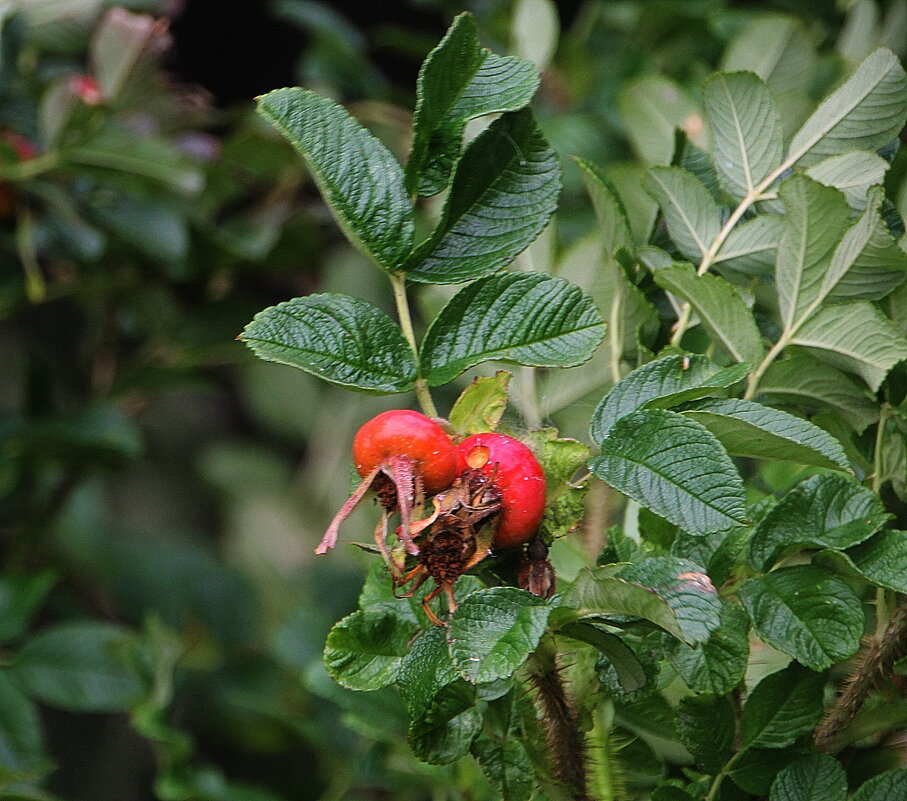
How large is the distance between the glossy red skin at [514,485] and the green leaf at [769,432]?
7 centimetres

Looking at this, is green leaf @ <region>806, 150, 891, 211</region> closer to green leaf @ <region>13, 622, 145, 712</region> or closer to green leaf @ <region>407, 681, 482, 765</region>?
green leaf @ <region>407, 681, 482, 765</region>

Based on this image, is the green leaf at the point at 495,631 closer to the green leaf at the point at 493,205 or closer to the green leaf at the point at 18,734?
the green leaf at the point at 493,205

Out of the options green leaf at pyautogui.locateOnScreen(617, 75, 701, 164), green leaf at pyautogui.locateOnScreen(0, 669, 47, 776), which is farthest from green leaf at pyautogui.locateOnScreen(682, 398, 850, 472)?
green leaf at pyautogui.locateOnScreen(0, 669, 47, 776)

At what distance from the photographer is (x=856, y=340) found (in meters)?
0.50

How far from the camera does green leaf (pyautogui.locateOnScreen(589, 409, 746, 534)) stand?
0.41 metres

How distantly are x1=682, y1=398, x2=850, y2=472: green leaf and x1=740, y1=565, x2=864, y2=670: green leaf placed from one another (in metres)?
0.06

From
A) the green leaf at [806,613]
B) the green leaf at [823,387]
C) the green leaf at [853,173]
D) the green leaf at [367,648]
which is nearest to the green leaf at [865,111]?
the green leaf at [853,173]

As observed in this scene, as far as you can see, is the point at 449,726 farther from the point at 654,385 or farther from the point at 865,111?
the point at 865,111

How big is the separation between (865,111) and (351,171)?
0.27 m

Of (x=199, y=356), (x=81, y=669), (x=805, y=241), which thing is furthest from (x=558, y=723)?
(x=199, y=356)

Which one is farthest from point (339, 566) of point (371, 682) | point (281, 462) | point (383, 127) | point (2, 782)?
point (371, 682)

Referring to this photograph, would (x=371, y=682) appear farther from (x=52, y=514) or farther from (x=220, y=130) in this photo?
(x=220, y=130)

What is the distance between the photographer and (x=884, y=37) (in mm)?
890

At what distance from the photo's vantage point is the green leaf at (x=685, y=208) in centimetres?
54
